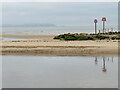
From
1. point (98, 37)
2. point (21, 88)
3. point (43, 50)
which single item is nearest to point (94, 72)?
point (21, 88)

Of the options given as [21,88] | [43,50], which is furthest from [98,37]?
[21,88]

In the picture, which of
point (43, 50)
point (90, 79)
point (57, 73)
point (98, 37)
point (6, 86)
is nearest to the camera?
point (6, 86)

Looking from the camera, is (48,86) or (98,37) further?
(98,37)

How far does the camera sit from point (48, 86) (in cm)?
1076

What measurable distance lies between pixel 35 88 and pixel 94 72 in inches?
165

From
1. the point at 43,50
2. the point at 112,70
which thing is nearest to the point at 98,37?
the point at 43,50

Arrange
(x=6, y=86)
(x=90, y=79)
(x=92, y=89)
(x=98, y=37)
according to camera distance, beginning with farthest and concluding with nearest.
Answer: (x=98, y=37) < (x=90, y=79) < (x=6, y=86) < (x=92, y=89)

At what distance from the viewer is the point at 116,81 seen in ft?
37.3

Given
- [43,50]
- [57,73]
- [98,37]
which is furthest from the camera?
[98,37]

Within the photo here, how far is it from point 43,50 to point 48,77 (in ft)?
40.0

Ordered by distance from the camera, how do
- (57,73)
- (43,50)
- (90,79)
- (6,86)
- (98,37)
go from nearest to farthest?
(6,86) → (90,79) → (57,73) → (43,50) → (98,37)

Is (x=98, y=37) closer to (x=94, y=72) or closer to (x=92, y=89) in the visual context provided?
(x=94, y=72)

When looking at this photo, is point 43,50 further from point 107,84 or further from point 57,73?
point 107,84

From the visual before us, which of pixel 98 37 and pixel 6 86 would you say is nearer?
pixel 6 86
